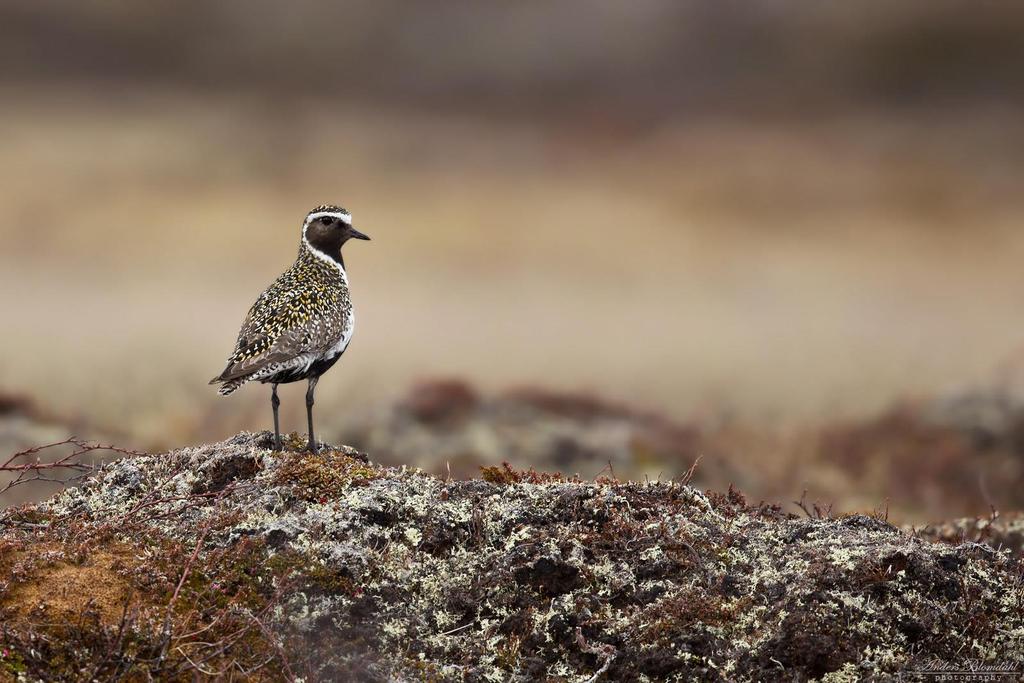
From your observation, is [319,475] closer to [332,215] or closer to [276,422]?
[276,422]

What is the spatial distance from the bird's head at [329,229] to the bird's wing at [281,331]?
1.00 m

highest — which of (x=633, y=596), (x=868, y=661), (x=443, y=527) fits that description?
(x=443, y=527)

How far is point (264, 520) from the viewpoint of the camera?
7.99m

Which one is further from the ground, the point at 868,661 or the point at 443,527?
the point at 443,527

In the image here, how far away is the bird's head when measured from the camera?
1147cm

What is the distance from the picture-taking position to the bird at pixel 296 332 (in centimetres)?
985

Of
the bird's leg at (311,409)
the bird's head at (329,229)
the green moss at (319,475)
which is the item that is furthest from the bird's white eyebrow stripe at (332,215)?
the green moss at (319,475)

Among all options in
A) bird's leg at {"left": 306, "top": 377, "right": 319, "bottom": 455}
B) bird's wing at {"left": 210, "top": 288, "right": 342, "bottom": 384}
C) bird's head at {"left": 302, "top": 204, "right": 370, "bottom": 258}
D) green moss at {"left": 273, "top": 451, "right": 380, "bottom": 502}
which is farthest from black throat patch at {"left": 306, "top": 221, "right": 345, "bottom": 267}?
green moss at {"left": 273, "top": 451, "right": 380, "bottom": 502}

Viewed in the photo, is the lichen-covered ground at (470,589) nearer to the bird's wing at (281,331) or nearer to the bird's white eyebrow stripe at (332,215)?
the bird's wing at (281,331)

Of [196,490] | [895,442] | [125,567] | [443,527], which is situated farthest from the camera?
[895,442]

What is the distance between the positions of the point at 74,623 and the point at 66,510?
6.95 ft

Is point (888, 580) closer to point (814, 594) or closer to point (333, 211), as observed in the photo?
point (814, 594)

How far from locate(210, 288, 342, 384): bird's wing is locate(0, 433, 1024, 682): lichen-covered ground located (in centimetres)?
146

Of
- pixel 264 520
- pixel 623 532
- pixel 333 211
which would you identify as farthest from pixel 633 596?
pixel 333 211
